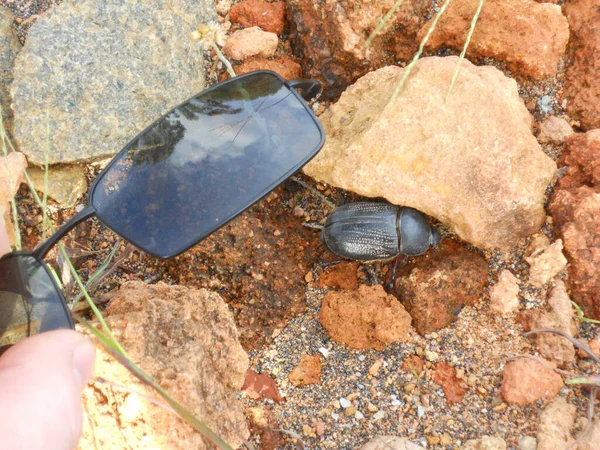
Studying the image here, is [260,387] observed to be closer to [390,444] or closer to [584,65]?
[390,444]

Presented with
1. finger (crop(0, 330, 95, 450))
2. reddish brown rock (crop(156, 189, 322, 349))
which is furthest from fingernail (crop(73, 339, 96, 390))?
reddish brown rock (crop(156, 189, 322, 349))

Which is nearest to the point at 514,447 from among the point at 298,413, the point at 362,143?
the point at 298,413

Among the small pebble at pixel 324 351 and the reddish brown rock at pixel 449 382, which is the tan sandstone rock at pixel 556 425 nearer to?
the reddish brown rock at pixel 449 382

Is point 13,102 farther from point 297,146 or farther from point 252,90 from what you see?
point 297,146

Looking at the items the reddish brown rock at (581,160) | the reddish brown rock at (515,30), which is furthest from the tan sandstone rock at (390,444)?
the reddish brown rock at (515,30)

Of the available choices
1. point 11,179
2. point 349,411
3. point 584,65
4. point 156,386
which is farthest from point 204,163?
point 584,65

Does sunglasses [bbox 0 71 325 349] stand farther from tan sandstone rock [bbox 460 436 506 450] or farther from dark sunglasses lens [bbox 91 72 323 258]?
tan sandstone rock [bbox 460 436 506 450]
